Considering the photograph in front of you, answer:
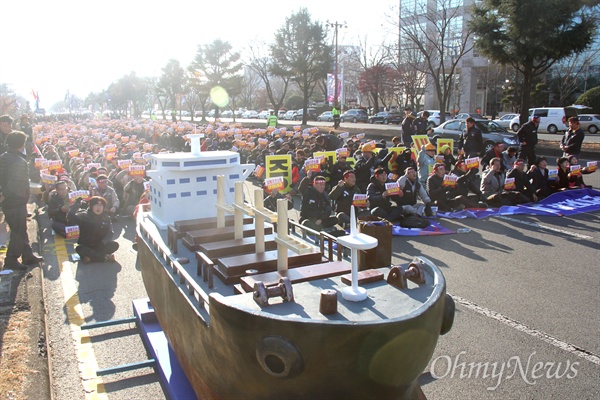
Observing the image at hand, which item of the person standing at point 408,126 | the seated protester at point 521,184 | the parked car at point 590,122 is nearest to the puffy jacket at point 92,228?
the seated protester at point 521,184

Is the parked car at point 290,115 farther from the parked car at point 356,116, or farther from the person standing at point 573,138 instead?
the person standing at point 573,138

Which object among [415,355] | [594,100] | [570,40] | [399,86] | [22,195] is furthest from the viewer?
[399,86]

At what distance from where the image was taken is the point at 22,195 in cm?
761

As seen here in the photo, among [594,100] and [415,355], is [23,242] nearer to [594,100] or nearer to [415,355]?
[415,355]

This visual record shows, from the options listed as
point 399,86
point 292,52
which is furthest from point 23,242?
point 399,86

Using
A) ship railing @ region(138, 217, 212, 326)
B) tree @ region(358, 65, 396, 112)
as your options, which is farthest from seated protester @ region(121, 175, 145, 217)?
tree @ region(358, 65, 396, 112)

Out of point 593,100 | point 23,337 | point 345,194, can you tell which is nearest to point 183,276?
point 23,337

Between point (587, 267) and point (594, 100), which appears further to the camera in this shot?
point (594, 100)

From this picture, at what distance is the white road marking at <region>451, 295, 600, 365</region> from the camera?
17.1 ft

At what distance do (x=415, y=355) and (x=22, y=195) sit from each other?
6.78 metres

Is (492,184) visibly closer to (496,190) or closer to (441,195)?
(496,190)

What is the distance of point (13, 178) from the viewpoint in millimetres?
7477

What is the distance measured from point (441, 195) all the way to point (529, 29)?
14.5 meters

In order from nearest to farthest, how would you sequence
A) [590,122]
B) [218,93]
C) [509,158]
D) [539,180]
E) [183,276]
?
[183,276] → [539,180] → [509,158] → [590,122] → [218,93]
